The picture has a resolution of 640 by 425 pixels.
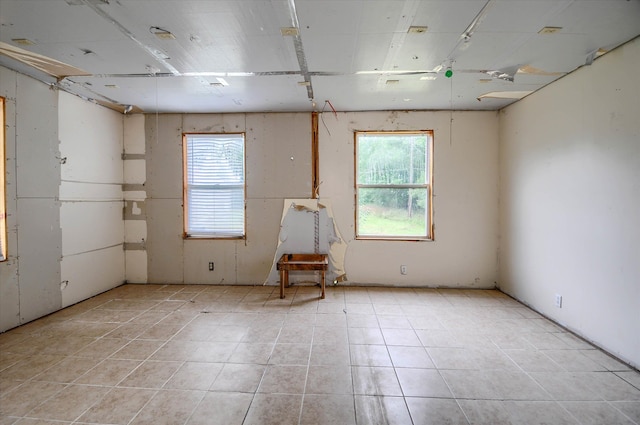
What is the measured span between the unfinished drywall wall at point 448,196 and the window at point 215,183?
1421 millimetres

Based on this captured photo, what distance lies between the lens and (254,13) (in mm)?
2123

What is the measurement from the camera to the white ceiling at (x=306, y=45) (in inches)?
81.3

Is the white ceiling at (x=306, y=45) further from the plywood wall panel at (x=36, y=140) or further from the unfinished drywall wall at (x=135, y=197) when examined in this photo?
the unfinished drywall wall at (x=135, y=197)

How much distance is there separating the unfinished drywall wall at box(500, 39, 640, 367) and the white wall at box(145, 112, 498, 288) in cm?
49

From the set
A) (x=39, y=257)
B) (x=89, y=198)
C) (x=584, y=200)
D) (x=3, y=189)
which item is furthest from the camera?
(x=89, y=198)

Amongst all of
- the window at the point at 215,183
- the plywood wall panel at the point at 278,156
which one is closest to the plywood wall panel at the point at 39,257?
the window at the point at 215,183

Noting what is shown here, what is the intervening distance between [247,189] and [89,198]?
2054mm

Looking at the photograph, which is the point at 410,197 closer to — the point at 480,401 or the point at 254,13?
the point at 480,401

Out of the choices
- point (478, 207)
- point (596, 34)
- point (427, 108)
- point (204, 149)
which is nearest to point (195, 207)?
point (204, 149)

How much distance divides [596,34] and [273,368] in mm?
3565

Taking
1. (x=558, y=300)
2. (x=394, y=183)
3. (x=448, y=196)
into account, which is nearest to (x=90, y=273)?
(x=394, y=183)

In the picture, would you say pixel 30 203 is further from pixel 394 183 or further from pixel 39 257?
pixel 394 183

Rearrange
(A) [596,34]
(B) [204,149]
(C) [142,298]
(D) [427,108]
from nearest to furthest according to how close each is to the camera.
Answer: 1. (A) [596,34]
2. (C) [142,298]
3. (D) [427,108]
4. (B) [204,149]

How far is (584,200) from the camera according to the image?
289 cm
